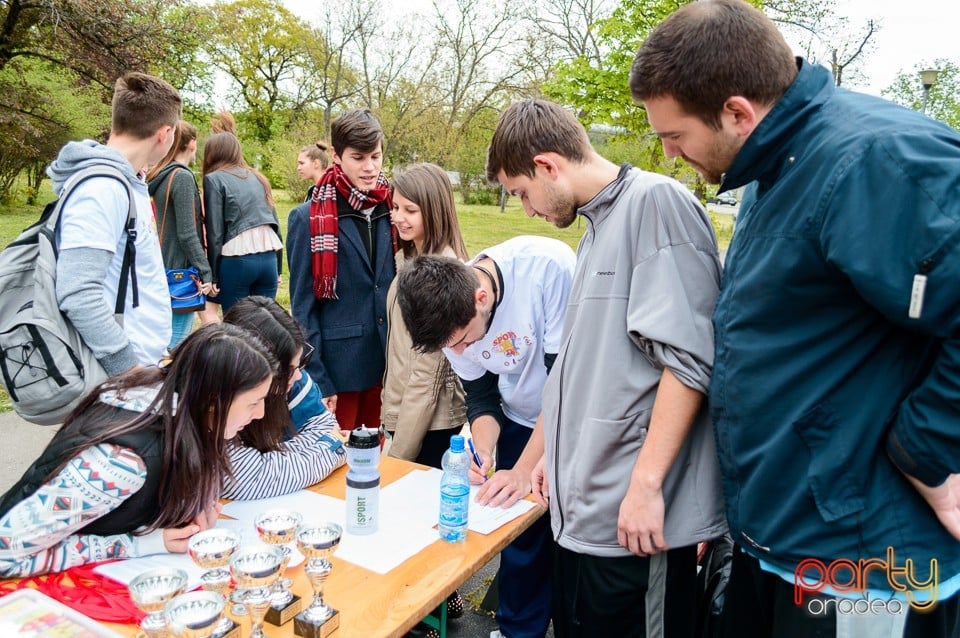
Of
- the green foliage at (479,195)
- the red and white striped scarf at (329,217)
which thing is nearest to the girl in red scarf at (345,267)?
the red and white striped scarf at (329,217)

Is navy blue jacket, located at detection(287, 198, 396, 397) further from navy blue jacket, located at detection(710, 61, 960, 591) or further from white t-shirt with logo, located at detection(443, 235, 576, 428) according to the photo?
navy blue jacket, located at detection(710, 61, 960, 591)

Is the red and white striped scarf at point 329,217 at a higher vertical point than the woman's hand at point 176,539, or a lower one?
higher

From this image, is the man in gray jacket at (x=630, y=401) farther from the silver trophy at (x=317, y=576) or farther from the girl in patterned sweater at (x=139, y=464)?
the girl in patterned sweater at (x=139, y=464)

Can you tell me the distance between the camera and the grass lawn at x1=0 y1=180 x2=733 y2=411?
848 cm

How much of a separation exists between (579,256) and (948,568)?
97cm

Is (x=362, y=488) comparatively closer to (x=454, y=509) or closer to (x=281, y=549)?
(x=454, y=509)

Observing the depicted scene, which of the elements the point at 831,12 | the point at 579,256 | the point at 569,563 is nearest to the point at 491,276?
the point at 579,256

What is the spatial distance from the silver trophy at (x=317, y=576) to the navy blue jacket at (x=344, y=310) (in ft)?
5.22

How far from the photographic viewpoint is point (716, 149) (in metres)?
1.29

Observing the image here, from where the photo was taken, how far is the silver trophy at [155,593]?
1122 millimetres

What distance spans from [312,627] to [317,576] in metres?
0.09

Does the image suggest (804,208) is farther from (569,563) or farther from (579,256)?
(569,563)

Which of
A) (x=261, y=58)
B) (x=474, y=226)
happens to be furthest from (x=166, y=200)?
(x=261, y=58)

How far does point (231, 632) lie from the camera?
48.7 inches
